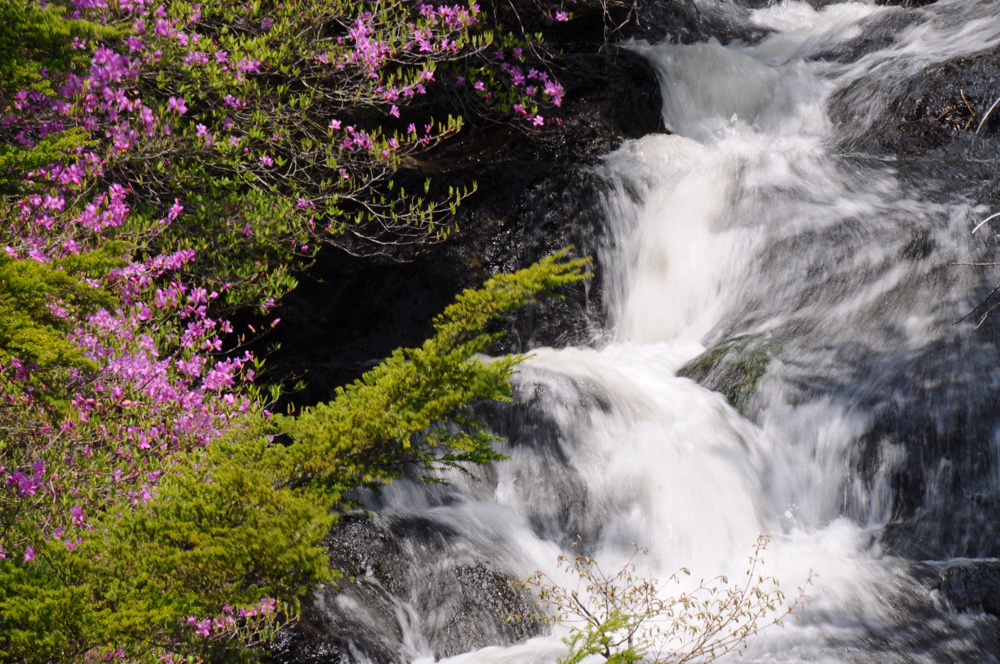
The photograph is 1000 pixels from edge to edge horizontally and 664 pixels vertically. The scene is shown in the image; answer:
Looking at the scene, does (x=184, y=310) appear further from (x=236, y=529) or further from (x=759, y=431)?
(x=759, y=431)

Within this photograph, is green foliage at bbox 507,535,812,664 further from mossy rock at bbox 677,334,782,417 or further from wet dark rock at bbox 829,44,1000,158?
wet dark rock at bbox 829,44,1000,158

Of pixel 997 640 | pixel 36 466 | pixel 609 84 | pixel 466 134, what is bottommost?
pixel 997 640

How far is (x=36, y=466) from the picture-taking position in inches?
126

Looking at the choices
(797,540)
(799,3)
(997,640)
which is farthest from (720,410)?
(799,3)

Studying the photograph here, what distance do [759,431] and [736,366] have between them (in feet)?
1.93

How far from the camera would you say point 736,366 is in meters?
5.68

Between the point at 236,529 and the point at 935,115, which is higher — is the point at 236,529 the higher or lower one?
the lower one

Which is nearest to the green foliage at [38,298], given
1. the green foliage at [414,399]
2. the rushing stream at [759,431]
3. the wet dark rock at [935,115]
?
the green foliage at [414,399]

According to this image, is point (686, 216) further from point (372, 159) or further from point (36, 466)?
point (36, 466)

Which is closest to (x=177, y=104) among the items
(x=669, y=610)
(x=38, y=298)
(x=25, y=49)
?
(x=25, y=49)

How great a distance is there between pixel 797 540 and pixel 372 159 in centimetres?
401

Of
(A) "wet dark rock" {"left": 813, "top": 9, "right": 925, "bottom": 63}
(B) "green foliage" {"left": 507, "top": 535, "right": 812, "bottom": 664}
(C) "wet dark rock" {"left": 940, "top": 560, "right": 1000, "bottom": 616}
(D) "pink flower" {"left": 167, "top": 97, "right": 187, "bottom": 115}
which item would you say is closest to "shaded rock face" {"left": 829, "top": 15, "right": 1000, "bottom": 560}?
(C) "wet dark rock" {"left": 940, "top": 560, "right": 1000, "bottom": 616}

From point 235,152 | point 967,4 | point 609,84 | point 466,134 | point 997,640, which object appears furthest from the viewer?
point 967,4

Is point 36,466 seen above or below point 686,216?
below
